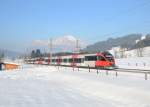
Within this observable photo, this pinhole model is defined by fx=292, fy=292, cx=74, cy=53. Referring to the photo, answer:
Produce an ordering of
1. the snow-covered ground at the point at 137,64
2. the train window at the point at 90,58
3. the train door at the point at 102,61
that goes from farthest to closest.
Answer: the snow-covered ground at the point at 137,64 → the train window at the point at 90,58 → the train door at the point at 102,61

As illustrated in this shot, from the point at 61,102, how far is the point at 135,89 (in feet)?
18.5

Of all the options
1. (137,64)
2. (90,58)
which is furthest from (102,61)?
(137,64)

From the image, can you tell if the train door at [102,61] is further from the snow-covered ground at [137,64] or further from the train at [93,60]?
the snow-covered ground at [137,64]

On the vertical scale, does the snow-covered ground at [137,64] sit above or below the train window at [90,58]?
below

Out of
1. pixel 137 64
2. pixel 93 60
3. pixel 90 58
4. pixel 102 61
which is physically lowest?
pixel 137 64

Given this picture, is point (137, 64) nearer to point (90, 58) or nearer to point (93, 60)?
point (90, 58)

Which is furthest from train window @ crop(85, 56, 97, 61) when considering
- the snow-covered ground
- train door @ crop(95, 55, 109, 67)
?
the snow-covered ground

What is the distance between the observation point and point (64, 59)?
74.5 metres

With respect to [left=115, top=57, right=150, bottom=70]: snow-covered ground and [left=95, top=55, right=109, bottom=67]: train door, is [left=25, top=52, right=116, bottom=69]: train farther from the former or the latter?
[left=115, top=57, right=150, bottom=70]: snow-covered ground

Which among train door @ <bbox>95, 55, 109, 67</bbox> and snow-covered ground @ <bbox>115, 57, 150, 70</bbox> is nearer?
train door @ <bbox>95, 55, 109, 67</bbox>

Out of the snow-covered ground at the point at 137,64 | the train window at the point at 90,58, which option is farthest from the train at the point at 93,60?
the snow-covered ground at the point at 137,64

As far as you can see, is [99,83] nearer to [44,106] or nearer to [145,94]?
[145,94]

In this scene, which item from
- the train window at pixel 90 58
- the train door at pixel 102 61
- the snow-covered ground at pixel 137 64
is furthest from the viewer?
the snow-covered ground at pixel 137 64

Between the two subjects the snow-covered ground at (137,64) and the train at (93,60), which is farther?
the snow-covered ground at (137,64)
